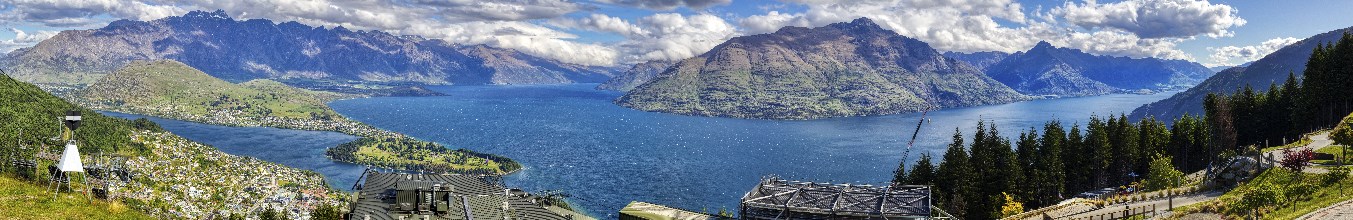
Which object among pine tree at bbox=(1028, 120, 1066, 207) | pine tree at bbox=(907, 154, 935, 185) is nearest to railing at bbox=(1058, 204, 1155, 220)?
pine tree at bbox=(1028, 120, 1066, 207)

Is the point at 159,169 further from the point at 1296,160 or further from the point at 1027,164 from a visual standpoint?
the point at 1296,160

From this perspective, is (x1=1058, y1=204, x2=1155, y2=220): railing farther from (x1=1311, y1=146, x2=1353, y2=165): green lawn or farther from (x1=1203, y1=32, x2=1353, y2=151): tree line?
(x1=1203, y1=32, x2=1353, y2=151): tree line

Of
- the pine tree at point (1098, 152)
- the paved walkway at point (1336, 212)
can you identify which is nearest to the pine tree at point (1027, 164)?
the pine tree at point (1098, 152)

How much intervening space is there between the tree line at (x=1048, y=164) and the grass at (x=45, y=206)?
2895 inches

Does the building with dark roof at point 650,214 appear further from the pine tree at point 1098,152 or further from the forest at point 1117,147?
the pine tree at point 1098,152

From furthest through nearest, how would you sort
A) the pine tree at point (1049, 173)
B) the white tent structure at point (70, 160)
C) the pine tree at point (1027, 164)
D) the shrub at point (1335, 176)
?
the pine tree at point (1049, 173), the pine tree at point (1027, 164), the shrub at point (1335, 176), the white tent structure at point (70, 160)

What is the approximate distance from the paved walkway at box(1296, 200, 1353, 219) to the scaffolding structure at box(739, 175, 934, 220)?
2009 centimetres

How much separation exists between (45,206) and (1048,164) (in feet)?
300

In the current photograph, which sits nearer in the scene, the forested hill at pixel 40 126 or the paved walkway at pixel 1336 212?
the paved walkway at pixel 1336 212

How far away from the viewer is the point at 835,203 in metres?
55.0

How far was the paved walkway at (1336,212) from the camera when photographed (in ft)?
143

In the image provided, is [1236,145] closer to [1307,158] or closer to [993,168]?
[993,168]

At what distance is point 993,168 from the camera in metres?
90.9

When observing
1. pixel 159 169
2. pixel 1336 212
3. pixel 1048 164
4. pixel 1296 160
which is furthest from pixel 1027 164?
pixel 159 169
